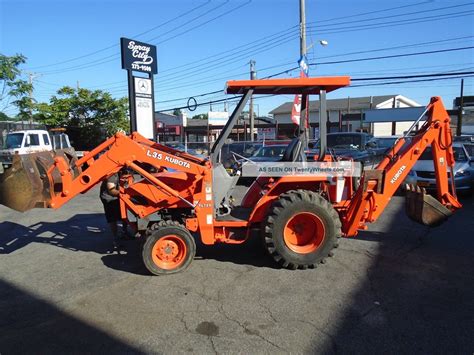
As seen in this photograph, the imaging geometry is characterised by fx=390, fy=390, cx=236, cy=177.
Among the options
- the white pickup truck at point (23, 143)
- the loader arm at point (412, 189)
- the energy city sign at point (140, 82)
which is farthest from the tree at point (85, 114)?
the loader arm at point (412, 189)

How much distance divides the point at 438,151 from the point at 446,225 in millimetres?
2256

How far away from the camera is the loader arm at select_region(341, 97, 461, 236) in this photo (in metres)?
5.30

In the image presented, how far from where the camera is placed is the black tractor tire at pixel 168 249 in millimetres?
4902

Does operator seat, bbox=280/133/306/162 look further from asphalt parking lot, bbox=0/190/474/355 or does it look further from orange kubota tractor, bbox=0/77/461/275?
asphalt parking lot, bbox=0/190/474/355

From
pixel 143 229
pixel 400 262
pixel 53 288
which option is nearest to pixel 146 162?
pixel 143 229

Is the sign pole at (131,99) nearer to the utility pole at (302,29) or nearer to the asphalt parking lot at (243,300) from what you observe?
the asphalt parking lot at (243,300)

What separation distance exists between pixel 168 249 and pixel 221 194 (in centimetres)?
100

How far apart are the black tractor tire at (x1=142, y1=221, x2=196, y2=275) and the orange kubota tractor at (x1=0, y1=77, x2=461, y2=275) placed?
0.04 ft

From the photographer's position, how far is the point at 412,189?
234 inches

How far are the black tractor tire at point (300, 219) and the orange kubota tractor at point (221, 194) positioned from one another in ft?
0.04

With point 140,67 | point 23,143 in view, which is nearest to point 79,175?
point 140,67

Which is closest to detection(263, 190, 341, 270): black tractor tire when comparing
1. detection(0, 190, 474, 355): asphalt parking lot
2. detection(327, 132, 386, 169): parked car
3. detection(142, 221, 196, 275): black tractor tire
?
detection(0, 190, 474, 355): asphalt parking lot

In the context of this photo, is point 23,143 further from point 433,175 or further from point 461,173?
point 461,173

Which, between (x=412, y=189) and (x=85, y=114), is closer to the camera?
(x=412, y=189)
